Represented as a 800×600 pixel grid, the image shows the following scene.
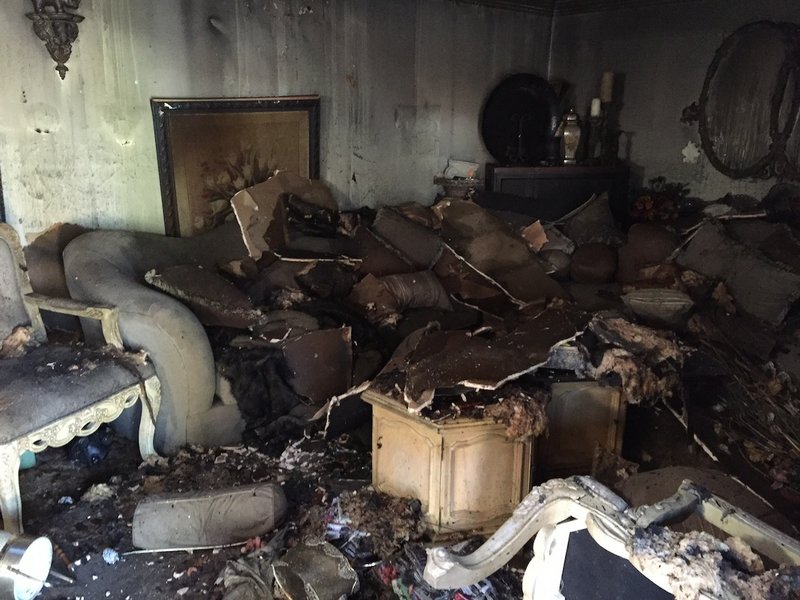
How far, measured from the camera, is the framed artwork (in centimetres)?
402

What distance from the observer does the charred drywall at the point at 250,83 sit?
357 centimetres

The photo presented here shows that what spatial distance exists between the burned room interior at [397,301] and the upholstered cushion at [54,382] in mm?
16

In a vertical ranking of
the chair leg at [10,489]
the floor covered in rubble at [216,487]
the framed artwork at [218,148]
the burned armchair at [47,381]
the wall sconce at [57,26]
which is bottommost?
the floor covered in rubble at [216,487]

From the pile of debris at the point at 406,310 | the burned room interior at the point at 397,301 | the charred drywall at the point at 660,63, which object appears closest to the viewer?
the burned room interior at the point at 397,301

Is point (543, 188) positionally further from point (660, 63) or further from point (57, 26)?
point (57, 26)

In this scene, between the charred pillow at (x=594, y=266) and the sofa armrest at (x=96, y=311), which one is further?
the charred pillow at (x=594, y=266)

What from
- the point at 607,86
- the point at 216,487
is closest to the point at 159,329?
the point at 216,487

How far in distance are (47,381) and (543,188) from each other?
378cm

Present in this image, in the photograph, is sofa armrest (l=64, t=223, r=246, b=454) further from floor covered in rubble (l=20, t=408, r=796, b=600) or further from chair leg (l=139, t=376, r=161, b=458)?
floor covered in rubble (l=20, t=408, r=796, b=600)

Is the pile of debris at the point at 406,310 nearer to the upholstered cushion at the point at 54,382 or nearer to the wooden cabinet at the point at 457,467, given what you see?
the wooden cabinet at the point at 457,467

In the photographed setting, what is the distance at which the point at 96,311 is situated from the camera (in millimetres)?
3125

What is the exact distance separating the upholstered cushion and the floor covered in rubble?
1.62 ft

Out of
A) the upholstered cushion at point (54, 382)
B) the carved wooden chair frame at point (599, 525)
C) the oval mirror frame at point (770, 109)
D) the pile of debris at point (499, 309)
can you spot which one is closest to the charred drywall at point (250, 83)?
the pile of debris at point (499, 309)

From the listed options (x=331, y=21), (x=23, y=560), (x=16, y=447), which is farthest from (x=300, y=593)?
(x=331, y=21)
